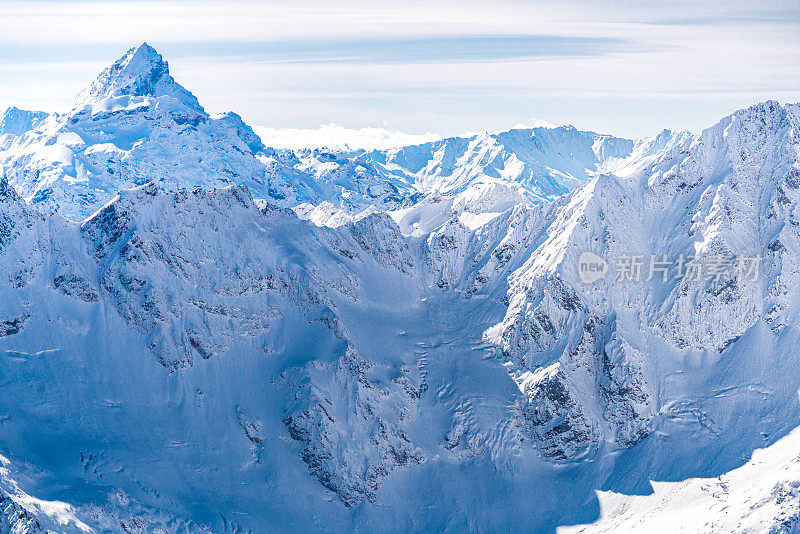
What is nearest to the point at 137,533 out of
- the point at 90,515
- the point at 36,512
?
the point at 90,515

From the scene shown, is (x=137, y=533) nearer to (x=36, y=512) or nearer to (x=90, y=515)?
(x=90, y=515)

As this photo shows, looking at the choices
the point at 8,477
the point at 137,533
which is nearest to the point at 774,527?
the point at 137,533

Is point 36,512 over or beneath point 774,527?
over

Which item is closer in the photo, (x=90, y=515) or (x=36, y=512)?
(x=36, y=512)

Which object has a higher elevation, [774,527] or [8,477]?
[8,477]

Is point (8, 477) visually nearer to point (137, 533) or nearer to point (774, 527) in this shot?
point (137, 533)

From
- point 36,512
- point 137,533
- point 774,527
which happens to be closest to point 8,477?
point 36,512

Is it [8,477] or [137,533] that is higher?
[8,477]

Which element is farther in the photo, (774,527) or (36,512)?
(774,527)
